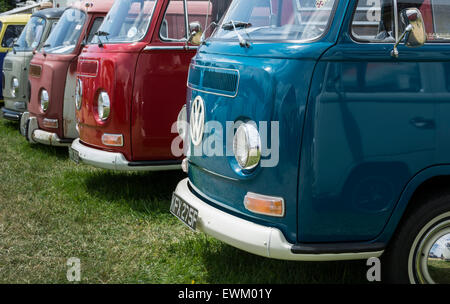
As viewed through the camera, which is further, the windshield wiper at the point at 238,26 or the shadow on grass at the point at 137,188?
the shadow on grass at the point at 137,188

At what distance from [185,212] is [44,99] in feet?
15.1

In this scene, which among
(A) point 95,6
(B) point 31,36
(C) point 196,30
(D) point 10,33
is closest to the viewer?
(C) point 196,30

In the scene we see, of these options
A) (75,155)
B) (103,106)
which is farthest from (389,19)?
(75,155)

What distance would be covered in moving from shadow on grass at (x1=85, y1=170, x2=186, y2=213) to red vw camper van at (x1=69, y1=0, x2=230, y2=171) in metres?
0.36

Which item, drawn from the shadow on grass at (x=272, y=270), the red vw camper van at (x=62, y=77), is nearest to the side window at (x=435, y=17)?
the shadow on grass at (x=272, y=270)

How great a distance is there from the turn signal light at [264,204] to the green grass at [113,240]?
713mm

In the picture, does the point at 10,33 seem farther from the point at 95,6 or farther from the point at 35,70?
the point at 95,6

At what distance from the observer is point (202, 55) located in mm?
3984

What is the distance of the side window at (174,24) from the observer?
5613 millimetres

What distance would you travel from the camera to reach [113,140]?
553cm

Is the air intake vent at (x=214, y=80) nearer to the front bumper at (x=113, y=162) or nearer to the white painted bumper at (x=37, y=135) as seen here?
the front bumper at (x=113, y=162)

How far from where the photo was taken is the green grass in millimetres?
3945
